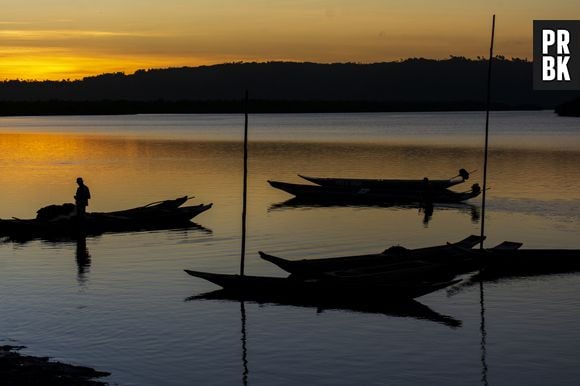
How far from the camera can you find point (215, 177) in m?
68.4

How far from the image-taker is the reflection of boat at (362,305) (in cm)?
2415

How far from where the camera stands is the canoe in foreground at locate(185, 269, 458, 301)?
2436cm

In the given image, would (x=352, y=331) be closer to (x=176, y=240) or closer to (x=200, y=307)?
(x=200, y=307)

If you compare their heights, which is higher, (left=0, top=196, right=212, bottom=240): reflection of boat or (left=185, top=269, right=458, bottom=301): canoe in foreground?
(left=0, top=196, right=212, bottom=240): reflection of boat

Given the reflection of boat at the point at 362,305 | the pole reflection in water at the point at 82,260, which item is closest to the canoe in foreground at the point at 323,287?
the reflection of boat at the point at 362,305

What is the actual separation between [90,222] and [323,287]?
54.3ft

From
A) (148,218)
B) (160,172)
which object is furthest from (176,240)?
(160,172)

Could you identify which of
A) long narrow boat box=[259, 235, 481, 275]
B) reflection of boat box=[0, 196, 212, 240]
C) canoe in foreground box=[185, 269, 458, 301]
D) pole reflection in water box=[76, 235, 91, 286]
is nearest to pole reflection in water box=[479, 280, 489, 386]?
canoe in foreground box=[185, 269, 458, 301]

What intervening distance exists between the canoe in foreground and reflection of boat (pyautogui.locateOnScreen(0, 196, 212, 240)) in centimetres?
1403

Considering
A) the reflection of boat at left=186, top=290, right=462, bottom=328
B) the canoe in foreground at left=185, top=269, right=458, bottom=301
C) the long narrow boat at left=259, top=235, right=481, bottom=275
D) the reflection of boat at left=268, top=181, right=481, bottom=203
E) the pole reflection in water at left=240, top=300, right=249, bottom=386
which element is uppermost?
the reflection of boat at left=268, top=181, right=481, bottom=203

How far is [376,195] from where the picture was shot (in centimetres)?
5116

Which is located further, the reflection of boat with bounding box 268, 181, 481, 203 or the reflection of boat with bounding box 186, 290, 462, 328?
the reflection of boat with bounding box 268, 181, 481, 203

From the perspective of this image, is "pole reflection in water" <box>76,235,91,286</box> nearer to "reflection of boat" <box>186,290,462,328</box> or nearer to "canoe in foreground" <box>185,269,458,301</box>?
"reflection of boat" <box>186,290,462,328</box>

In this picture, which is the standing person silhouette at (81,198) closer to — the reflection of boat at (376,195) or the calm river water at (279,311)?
the calm river water at (279,311)
